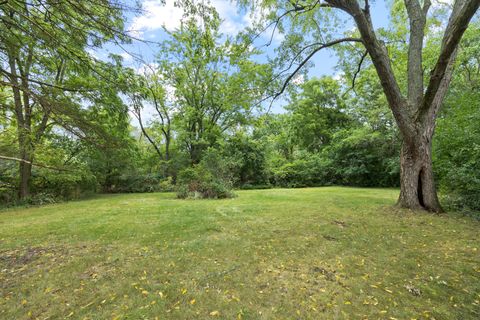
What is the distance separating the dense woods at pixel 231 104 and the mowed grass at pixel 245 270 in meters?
1.44

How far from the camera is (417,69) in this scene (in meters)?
5.82

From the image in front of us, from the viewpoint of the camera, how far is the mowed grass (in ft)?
6.72

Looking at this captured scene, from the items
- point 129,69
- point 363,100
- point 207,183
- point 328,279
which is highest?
point 363,100

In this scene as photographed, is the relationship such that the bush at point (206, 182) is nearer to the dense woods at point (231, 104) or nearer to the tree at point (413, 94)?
the dense woods at point (231, 104)

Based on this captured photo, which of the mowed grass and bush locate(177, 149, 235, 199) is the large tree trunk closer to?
the mowed grass

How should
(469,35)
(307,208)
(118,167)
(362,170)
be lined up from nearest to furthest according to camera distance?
(307,208) → (469,35) → (118,167) → (362,170)

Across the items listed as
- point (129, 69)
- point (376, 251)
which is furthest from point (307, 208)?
point (129, 69)

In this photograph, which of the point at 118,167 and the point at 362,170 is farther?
the point at 362,170

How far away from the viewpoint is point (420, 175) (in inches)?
217

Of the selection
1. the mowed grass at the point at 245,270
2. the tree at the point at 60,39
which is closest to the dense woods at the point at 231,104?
the tree at the point at 60,39

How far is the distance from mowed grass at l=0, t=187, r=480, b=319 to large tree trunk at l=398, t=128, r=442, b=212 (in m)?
0.66

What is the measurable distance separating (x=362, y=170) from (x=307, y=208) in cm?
984

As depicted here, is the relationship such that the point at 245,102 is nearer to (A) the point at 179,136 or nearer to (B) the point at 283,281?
(B) the point at 283,281

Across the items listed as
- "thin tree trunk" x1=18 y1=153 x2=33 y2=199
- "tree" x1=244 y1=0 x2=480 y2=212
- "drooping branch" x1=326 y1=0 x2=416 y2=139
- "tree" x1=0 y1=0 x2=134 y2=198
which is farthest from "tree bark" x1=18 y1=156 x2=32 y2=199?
"drooping branch" x1=326 y1=0 x2=416 y2=139
